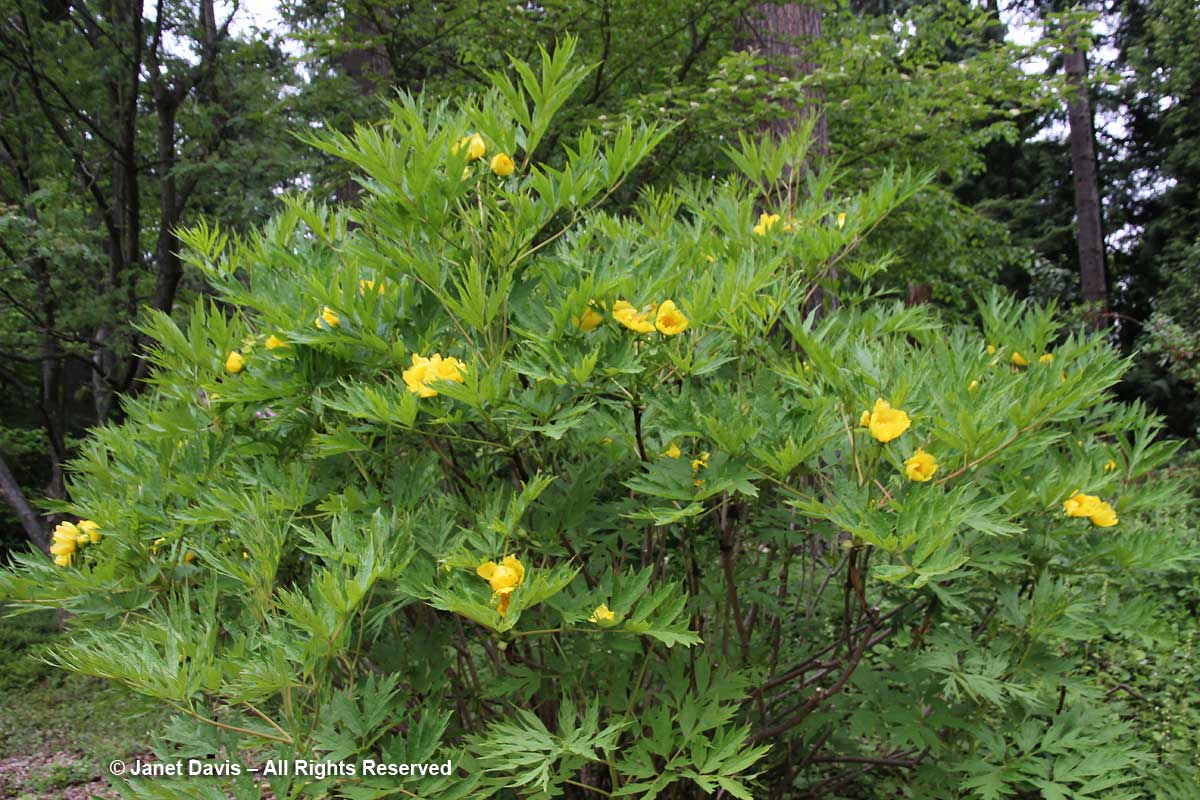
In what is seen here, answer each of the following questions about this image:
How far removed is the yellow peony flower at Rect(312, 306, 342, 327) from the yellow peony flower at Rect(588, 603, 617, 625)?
2.29 ft

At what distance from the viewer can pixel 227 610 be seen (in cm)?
192

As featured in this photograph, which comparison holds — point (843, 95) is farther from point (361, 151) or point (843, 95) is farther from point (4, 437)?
point (4, 437)

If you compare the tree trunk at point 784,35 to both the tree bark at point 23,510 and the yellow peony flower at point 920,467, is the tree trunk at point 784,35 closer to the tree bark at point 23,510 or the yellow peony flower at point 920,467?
the yellow peony flower at point 920,467

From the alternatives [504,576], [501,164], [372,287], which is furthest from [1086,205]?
[504,576]

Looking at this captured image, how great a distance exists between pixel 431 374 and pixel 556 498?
0.38 metres

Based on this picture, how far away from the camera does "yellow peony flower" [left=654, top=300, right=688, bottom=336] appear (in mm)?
1488

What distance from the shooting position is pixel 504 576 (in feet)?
4.42

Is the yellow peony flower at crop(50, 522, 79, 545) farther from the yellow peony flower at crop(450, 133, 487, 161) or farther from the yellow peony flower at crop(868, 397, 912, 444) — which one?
the yellow peony flower at crop(868, 397, 912, 444)

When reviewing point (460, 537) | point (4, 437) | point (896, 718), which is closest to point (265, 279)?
point (460, 537)

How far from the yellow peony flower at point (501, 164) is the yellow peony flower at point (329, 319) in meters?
0.43

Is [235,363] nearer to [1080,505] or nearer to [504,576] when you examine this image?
[504,576]

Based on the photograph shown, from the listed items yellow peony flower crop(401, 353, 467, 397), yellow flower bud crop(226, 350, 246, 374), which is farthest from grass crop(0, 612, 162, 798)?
yellow peony flower crop(401, 353, 467, 397)

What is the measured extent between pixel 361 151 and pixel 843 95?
4919 mm

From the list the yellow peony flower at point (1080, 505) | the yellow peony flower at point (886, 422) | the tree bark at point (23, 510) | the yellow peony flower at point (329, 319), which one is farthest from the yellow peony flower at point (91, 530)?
the tree bark at point (23, 510)
